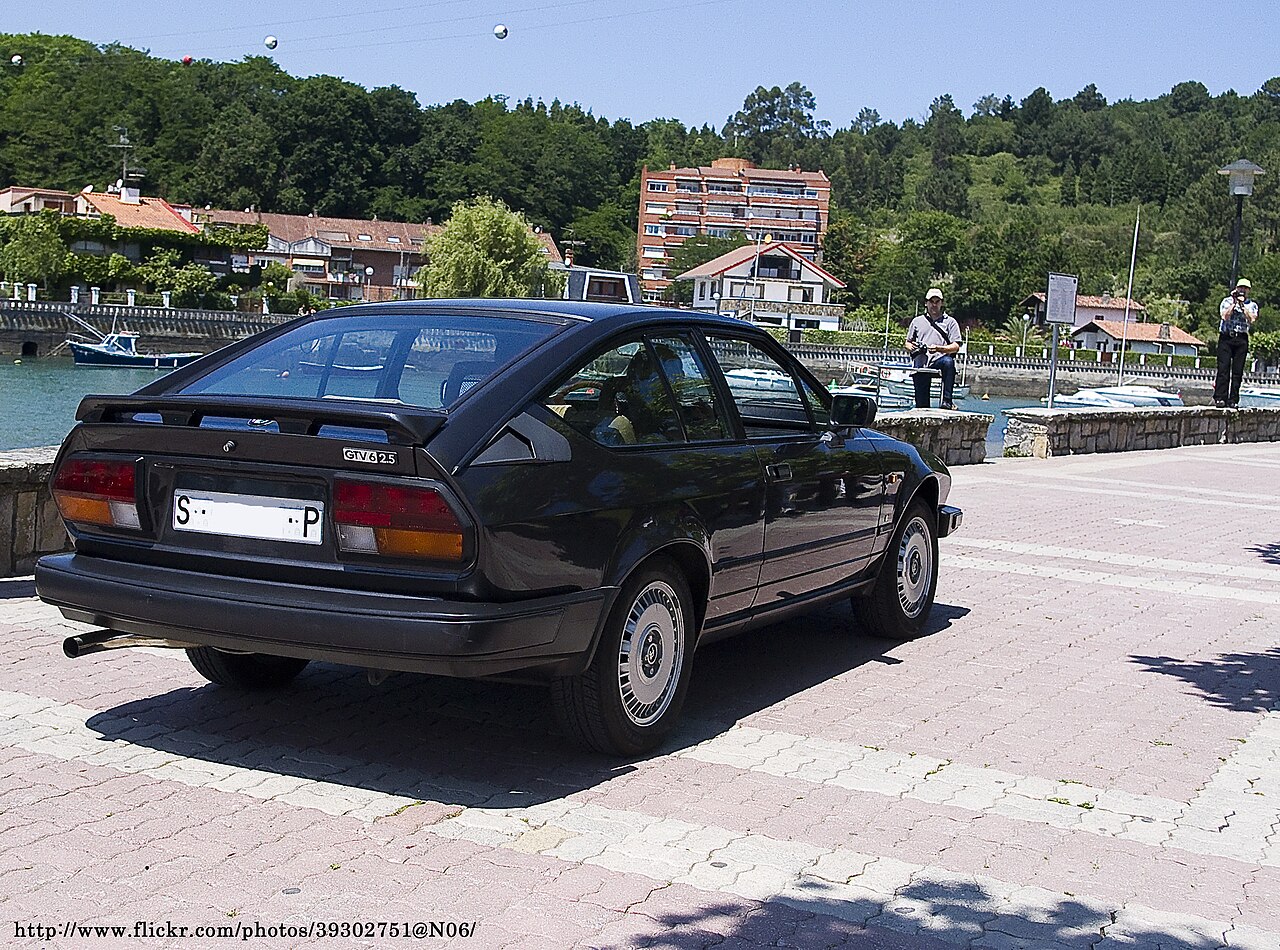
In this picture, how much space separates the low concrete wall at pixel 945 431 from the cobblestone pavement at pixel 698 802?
28.4 ft

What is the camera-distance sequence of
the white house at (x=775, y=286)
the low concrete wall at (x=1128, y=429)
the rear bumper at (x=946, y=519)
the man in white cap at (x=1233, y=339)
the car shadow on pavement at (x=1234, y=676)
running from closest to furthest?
1. the car shadow on pavement at (x=1234, y=676)
2. the rear bumper at (x=946, y=519)
3. the low concrete wall at (x=1128, y=429)
4. the man in white cap at (x=1233, y=339)
5. the white house at (x=775, y=286)

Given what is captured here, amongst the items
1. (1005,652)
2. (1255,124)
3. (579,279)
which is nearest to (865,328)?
(1255,124)

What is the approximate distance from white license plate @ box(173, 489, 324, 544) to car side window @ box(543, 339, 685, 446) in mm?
846

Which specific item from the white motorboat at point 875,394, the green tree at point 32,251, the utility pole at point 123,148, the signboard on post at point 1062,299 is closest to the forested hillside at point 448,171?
the utility pole at point 123,148

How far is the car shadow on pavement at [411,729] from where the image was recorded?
4.79 m

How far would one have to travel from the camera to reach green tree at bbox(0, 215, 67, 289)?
4026 inches

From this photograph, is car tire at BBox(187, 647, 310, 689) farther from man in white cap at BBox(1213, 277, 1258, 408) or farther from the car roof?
man in white cap at BBox(1213, 277, 1258, 408)

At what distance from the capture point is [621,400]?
5172mm

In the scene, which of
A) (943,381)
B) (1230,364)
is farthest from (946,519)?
(1230,364)

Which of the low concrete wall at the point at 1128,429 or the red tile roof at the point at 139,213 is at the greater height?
the red tile roof at the point at 139,213

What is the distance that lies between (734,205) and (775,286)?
157ft

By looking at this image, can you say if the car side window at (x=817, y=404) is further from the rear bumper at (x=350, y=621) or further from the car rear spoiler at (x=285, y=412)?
the car rear spoiler at (x=285, y=412)

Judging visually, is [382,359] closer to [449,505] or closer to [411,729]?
[449,505]

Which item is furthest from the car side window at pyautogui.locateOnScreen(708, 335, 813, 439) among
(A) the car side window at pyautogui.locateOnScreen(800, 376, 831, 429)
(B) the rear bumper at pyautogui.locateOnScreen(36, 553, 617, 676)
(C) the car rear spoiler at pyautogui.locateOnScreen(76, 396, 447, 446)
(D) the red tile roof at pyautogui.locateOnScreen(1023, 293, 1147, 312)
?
(D) the red tile roof at pyautogui.locateOnScreen(1023, 293, 1147, 312)
